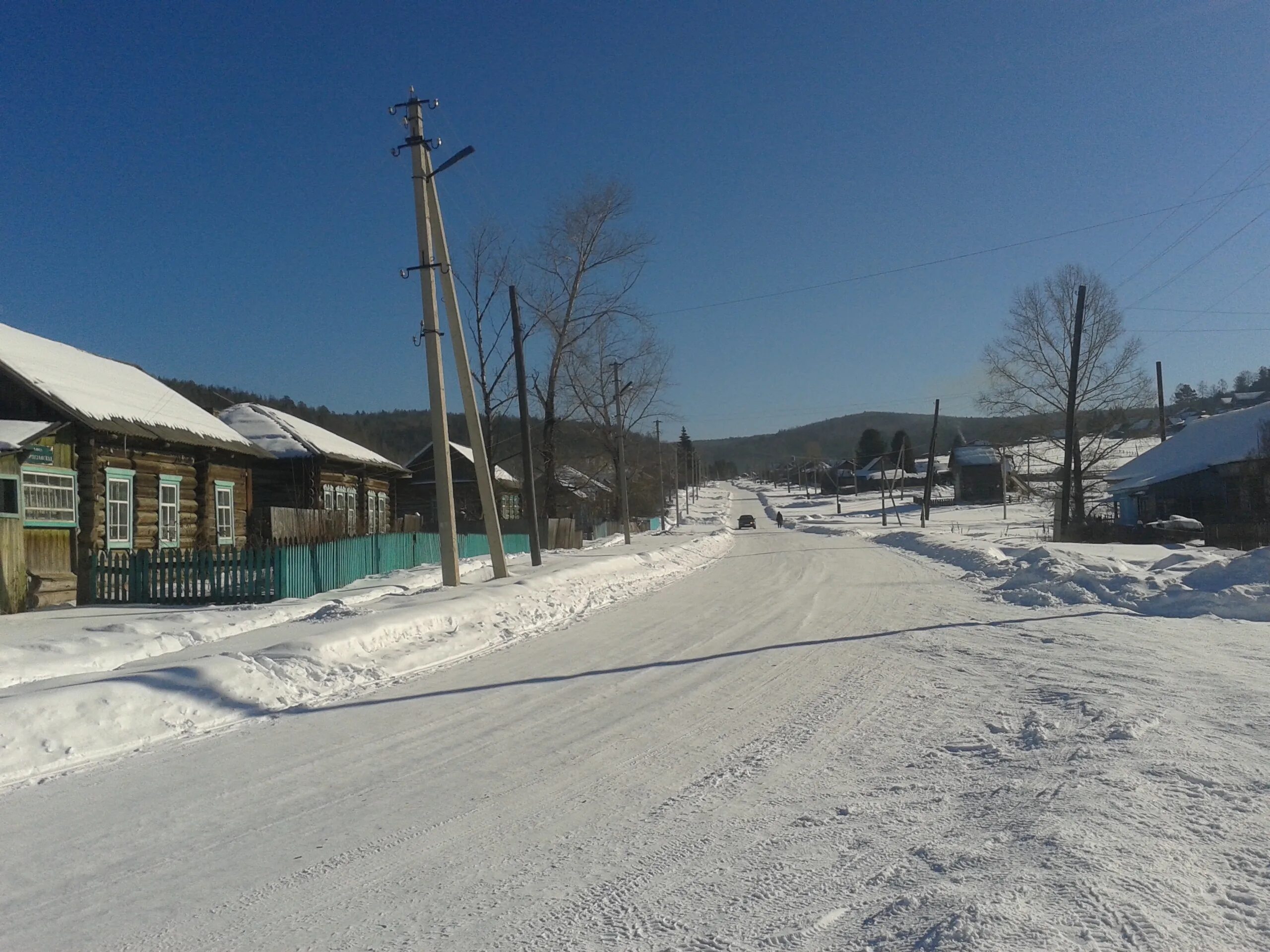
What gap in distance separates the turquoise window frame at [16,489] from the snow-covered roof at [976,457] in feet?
303

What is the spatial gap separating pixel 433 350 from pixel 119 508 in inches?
341

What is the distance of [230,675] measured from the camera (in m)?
9.57

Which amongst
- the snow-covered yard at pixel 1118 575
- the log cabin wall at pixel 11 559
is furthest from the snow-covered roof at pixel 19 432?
the snow-covered yard at pixel 1118 575

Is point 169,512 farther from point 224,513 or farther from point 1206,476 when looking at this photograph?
point 1206,476

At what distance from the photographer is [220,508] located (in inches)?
1032

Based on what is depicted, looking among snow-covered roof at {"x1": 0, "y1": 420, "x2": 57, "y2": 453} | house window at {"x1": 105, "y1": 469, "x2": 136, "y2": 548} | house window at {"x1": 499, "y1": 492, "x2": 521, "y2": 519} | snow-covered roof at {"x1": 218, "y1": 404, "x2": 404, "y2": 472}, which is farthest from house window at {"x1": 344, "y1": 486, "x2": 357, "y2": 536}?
house window at {"x1": 499, "y1": 492, "x2": 521, "y2": 519}

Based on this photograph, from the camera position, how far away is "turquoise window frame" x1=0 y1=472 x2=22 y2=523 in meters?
17.3

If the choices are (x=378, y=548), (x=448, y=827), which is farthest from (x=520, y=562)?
(x=448, y=827)

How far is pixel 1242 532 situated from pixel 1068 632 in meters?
25.9

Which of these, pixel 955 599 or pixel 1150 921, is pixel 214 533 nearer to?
pixel 955 599

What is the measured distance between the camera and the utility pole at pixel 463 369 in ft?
63.9

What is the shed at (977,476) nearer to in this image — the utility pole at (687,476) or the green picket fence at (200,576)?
the utility pole at (687,476)

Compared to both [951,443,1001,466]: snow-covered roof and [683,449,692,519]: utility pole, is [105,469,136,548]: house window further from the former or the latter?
[683,449,692,519]: utility pole

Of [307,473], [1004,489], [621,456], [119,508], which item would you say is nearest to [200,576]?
[119,508]
